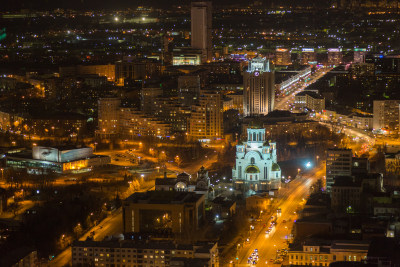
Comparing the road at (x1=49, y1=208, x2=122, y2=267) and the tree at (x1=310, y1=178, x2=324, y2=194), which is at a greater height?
the tree at (x1=310, y1=178, x2=324, y2=194)

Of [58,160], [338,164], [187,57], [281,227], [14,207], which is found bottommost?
[281,227]

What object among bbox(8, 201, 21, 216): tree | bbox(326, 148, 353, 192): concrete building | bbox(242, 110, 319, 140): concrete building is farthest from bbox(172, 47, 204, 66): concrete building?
bbox(8, 201, 21, 216): tree

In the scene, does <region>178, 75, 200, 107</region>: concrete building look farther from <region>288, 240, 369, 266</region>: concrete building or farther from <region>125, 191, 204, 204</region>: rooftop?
<region>288, 240, 369, 266</region>: concrete building

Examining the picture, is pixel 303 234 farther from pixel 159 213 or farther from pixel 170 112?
pixel 170 112

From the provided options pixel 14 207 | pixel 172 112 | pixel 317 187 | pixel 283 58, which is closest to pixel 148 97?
pixel 172 112

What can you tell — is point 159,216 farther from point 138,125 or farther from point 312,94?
point 312,94

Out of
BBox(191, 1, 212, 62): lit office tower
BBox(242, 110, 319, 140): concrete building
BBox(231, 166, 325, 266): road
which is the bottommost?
BBox(231, 166, 325, 266): road
